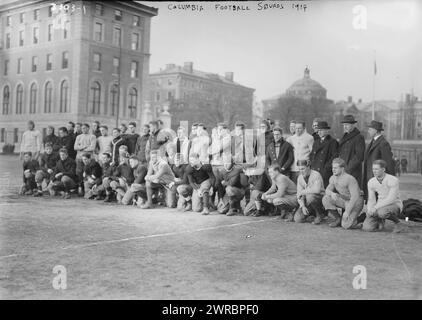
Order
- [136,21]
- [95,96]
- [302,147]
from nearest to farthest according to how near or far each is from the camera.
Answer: [136,21] → [302,147] → [95,96]

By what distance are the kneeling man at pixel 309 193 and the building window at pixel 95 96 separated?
3.69 metres

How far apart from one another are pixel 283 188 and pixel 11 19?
4479 mm

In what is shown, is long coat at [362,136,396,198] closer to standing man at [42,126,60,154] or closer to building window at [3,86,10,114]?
building window at [3,86,10,114]

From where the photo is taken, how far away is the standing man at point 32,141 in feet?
28.9

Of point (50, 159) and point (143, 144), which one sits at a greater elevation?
point (143, 144)

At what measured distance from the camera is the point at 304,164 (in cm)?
664

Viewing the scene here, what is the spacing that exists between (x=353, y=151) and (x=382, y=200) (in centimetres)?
Result: 101

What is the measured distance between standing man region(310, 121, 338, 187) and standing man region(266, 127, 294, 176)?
0.41 m

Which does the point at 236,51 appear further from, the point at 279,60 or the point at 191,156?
the point at 191,156

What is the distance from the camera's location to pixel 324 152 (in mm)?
6840

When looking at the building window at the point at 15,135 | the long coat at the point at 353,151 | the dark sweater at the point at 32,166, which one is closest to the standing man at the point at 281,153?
A: the long coat at the point at 353,151

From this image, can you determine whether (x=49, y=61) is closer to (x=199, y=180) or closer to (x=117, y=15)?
(x=117, y=15)

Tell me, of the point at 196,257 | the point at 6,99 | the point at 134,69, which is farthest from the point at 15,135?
the point at 196,257

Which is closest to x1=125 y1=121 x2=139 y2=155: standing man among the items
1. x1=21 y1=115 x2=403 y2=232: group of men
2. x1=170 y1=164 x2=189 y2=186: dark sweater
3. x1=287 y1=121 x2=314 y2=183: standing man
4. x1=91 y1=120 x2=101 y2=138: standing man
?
x1=21 y1=115 x2=403 y2=232: group of men
